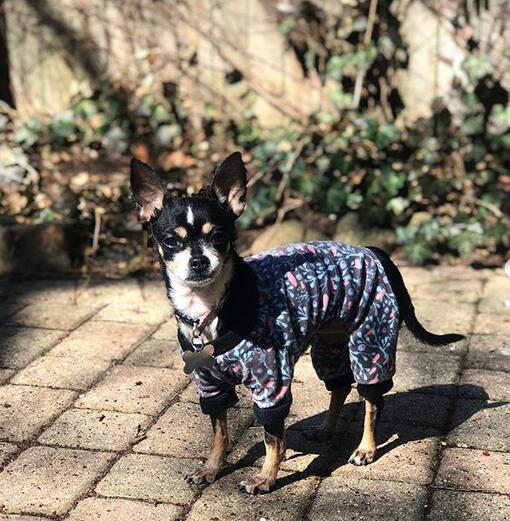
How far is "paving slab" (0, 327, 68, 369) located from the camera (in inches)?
184

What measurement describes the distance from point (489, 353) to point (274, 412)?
193 centimetres

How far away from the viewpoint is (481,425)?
12.5 feet

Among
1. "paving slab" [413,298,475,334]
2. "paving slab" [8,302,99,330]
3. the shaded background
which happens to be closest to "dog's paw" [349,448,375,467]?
"paving slab" [413,298,475,334]

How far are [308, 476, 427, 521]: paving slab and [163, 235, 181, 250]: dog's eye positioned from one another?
43.6 inches

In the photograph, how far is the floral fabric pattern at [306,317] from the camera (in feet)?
10.3

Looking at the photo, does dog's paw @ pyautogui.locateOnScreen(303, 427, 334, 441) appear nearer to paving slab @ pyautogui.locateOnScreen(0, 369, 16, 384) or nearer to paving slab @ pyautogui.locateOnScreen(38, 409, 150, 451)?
paving slab @ pyautogui.locateOnScreen(38, 409, 150, 451)

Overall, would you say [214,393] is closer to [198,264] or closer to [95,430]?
[198,264]

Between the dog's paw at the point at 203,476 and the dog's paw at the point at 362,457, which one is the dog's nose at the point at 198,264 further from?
the dog's paw at the point at 362,457

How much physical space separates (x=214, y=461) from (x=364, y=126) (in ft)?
13.5

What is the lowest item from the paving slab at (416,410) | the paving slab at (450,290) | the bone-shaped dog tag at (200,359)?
the paving slab at (450,290)

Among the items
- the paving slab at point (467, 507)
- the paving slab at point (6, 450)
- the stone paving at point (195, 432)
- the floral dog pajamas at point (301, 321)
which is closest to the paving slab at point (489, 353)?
the stone paving at point (195, 432)

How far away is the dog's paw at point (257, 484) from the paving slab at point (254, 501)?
0.07 ft

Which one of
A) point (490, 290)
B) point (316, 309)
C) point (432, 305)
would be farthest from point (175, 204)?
point (490, 290)

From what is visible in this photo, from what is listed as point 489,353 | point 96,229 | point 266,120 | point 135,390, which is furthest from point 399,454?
point 266,120
